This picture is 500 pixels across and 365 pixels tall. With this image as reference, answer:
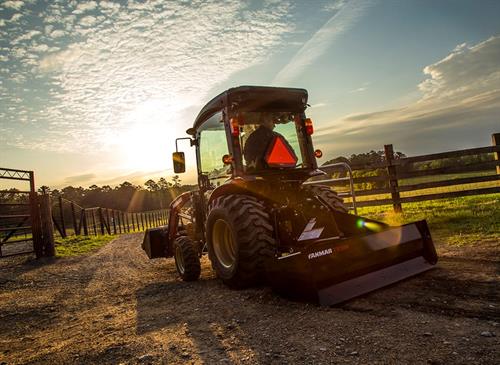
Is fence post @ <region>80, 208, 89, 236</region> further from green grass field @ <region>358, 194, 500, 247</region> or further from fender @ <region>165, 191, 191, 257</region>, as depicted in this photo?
green grass field @ <region>358, 194, 500, 247</region>

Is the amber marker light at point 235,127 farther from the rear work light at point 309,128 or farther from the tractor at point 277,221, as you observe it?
the rear work light at point 309,128

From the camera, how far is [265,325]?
3320 millimetres

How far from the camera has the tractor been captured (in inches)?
148

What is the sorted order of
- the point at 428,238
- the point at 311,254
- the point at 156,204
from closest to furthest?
the point at 311,254
the point at 428,238
the point at 156,204

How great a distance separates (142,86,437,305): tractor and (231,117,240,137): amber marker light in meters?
0.01

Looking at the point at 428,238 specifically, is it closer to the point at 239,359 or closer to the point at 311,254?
the point at 311,254

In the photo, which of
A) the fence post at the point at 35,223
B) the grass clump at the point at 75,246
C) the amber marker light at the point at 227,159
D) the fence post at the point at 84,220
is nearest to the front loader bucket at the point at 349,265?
the amber marker light at the point at 227,159

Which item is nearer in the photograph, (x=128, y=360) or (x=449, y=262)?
(x=128, y=360)

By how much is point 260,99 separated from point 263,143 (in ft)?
1.96

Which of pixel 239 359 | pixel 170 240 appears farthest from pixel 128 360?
pixel 170 240

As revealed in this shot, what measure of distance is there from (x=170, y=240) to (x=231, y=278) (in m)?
2.51

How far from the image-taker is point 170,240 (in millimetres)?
6797

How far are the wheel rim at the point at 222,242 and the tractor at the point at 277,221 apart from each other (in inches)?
0.5

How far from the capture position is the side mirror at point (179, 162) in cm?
610
